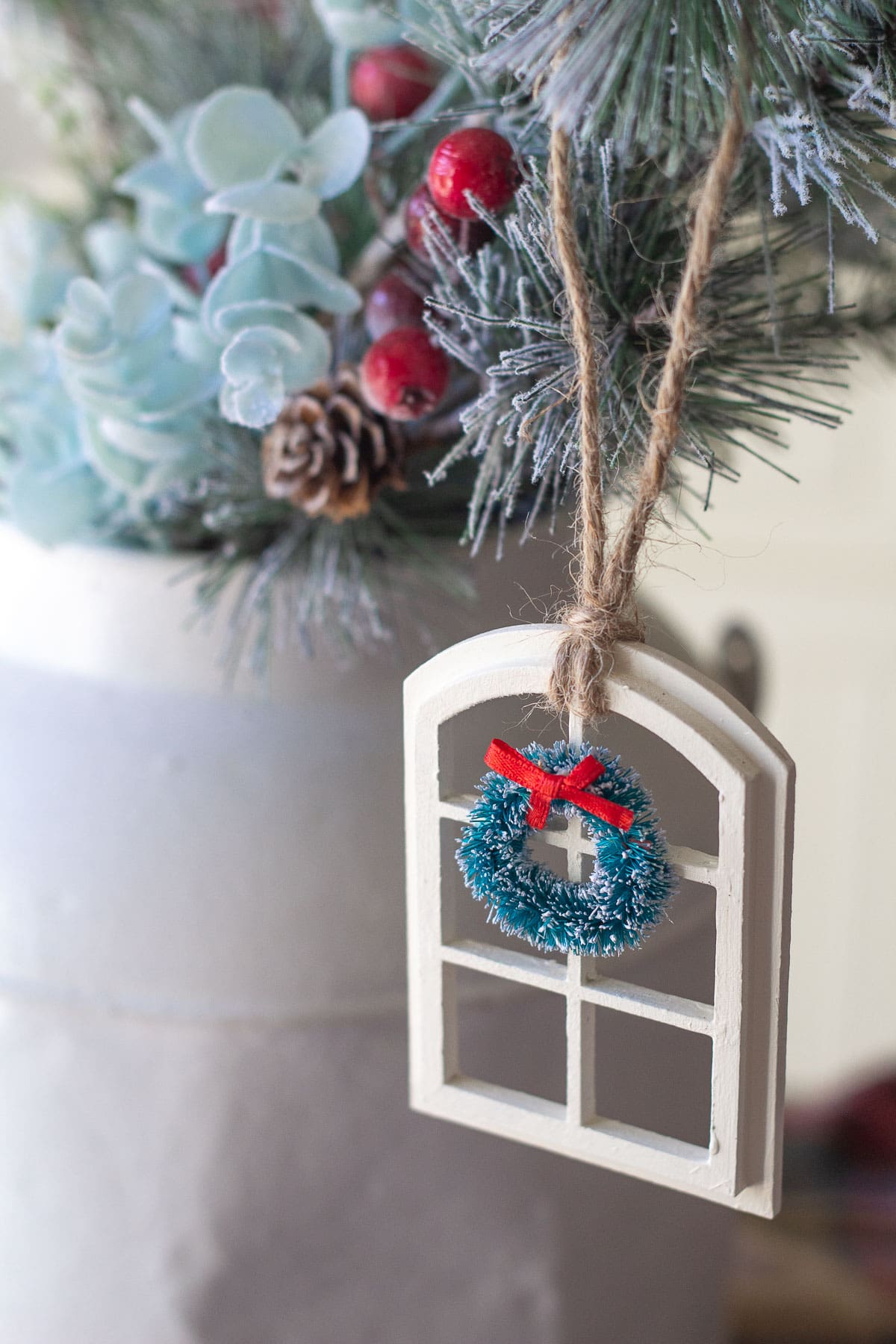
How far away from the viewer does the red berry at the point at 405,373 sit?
34 cm

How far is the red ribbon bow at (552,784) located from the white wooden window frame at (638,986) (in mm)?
11

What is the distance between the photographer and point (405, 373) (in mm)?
339

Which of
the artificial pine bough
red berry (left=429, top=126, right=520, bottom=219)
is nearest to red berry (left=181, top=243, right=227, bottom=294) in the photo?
the artificial pine bough

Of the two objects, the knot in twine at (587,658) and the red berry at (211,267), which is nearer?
the knot in twine at (587,658)

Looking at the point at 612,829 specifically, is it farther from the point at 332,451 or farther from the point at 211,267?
the point at 211,267

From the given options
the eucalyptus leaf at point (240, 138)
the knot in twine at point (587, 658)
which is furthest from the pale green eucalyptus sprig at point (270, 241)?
the knot in twine at point (587, 658)

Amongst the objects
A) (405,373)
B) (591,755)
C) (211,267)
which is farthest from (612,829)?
(211,267)

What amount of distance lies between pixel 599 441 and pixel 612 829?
9 cm

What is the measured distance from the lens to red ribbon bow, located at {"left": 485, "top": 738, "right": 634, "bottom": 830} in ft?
0.96

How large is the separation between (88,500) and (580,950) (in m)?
0.23

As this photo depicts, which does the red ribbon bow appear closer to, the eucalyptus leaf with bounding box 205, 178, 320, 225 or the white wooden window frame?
the white wooden window frame

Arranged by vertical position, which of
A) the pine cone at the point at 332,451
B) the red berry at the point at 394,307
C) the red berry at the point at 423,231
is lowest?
the pine cone at the point at 332,451

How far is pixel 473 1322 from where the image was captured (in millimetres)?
451

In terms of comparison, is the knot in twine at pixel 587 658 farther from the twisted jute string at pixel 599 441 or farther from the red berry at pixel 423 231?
the red berry at pixel 423 231
